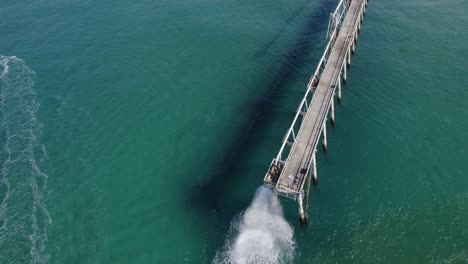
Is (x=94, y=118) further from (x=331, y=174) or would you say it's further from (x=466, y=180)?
(x=466, y=180)

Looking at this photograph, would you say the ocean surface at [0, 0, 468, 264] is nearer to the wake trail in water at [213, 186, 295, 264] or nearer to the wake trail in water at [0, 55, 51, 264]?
the wake trail in water at [213, 186, 295, 264]

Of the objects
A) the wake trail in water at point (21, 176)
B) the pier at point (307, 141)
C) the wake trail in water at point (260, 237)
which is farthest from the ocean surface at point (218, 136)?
the pier at point (307, 141)

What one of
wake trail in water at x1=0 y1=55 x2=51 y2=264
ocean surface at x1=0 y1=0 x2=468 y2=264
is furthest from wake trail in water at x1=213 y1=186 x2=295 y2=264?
wake trail in water at x1=0 y1=55 x2=51 y2=264

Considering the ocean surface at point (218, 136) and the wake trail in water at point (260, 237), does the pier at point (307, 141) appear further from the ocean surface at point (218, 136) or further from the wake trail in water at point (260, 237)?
the wake trail in water at point (260, 237)

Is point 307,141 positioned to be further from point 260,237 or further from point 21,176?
point 21,176

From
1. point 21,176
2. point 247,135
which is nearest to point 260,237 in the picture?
point 247,135

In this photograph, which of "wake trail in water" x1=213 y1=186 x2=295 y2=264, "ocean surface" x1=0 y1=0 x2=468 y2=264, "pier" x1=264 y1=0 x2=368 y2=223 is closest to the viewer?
"wake trail in water" x1=213 y1=186 x2=295 y2=264
